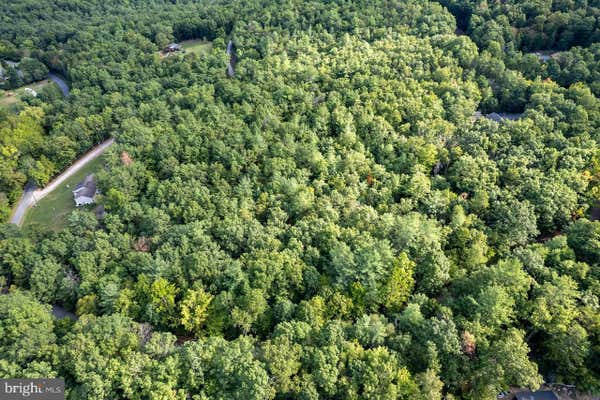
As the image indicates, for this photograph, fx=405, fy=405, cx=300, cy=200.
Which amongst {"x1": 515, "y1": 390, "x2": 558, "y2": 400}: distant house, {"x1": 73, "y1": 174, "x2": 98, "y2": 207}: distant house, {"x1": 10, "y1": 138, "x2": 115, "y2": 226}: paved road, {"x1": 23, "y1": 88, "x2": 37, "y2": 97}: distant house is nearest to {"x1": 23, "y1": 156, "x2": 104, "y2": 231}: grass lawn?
{"x1": 10, "y1": 138, "x2": 115, "y2": 226}: paved road

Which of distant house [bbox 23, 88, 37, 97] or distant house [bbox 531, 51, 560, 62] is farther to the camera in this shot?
distant house [bbox 23, 88, 37, 97]

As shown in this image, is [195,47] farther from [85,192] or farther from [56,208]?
[56,208]

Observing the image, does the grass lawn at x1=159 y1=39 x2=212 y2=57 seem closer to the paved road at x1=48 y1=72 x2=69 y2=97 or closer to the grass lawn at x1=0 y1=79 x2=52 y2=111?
the paved road at x1=48 y1=72 x2=69 y2=97

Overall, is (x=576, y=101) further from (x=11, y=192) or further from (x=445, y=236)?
(x=11, y=192)

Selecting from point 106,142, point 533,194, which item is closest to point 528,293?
point 533,194

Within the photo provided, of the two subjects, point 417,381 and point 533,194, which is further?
point 533,194

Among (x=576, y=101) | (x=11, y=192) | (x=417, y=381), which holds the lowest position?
(x=11, y=192)
